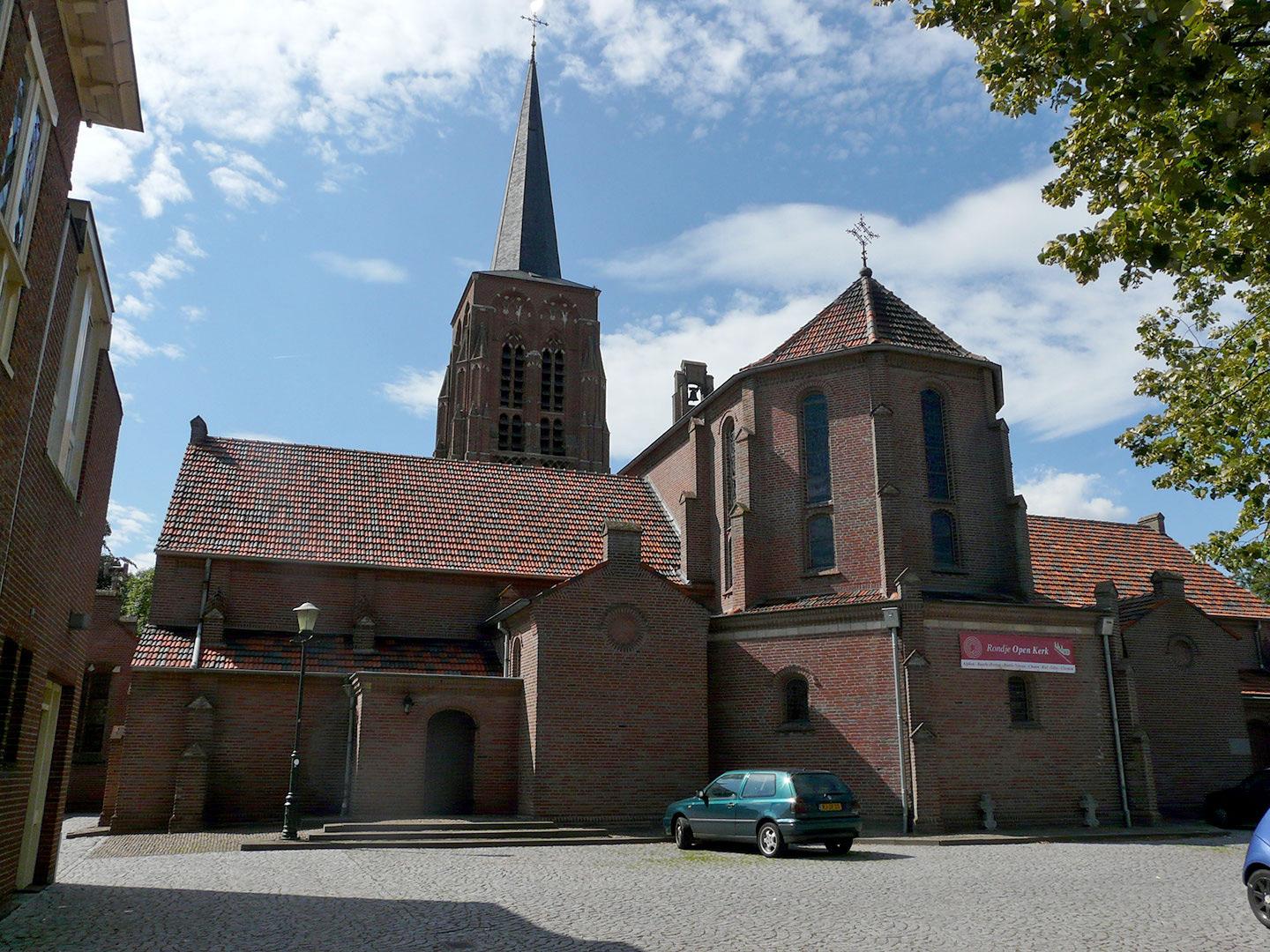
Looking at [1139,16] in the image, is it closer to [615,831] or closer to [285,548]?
[615,831]

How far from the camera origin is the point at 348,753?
23.4 m

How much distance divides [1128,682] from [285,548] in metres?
21.9

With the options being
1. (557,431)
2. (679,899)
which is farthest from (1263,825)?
(557,431)

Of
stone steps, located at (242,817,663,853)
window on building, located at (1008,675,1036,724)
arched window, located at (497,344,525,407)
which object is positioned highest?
arched window, located at (497,344,525,407)

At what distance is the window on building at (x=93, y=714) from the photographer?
99.2 ft

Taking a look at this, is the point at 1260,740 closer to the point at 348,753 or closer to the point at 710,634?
the point at 710,634

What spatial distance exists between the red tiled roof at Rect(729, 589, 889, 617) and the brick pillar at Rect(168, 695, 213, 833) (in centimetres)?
1293

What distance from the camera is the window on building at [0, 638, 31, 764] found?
408 inches

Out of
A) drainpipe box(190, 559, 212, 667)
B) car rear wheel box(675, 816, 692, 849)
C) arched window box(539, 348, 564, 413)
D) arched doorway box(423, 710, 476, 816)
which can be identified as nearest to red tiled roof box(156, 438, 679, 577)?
drainpipe box(190, 559, 212, 667)

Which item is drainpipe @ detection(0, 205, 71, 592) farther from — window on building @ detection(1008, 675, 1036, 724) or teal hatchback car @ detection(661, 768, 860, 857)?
window on building @ detection(1008, 675, 1036, 724)

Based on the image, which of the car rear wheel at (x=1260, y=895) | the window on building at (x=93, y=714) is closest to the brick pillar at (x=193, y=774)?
the window on building at (x=93, y=714)

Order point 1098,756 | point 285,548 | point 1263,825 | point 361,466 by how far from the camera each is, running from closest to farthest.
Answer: point 1263,825
point 1098,756
point 285,548
point 361,466

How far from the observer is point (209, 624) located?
2436 cm

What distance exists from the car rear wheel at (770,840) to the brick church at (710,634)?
5.24 meters
